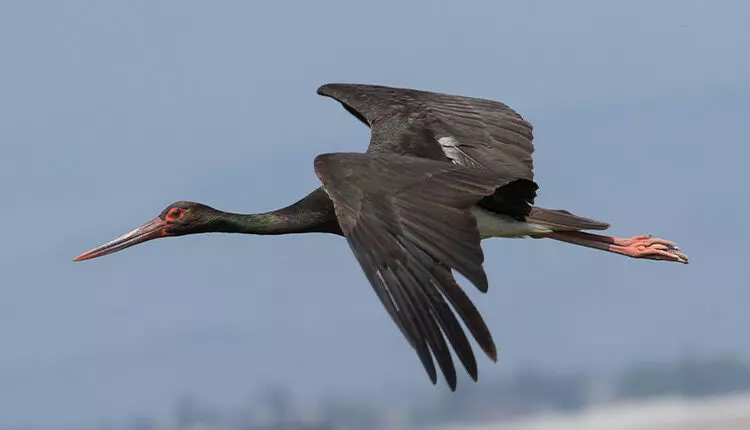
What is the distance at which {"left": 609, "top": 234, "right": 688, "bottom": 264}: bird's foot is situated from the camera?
1862cm

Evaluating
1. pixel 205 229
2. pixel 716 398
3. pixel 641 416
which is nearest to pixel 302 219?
pixel 205 229

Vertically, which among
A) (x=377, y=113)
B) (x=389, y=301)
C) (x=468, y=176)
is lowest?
(x=389, y=301)

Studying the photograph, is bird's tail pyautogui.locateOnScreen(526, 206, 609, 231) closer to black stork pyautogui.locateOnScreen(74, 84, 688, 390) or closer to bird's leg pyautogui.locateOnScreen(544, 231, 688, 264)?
black stork pyautogui.locateOnScreen(74, 84, 688, 390)

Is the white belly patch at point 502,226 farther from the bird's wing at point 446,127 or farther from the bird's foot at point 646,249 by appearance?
the bird's foot at point 646,249

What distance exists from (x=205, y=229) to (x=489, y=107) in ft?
8.66

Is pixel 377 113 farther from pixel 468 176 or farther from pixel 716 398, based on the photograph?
pixel 716 398

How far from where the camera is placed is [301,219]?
57.7 feet

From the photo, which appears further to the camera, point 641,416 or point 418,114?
point 641,416

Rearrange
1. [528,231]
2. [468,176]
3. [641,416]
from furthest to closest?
[641,416], [528,231], [468,176]

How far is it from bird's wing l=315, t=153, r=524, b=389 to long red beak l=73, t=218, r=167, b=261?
355 cm

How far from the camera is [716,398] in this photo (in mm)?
120000

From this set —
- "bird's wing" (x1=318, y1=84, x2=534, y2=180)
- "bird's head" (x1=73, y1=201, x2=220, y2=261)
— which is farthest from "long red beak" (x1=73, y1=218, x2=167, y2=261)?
"bird's wing" (x1=318, y1=84, x2=534, y2=180)

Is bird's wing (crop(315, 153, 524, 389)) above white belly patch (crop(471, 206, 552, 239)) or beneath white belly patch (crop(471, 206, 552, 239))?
beneath

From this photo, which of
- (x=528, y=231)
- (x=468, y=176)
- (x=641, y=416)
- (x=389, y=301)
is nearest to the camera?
(x=389, y=301)
